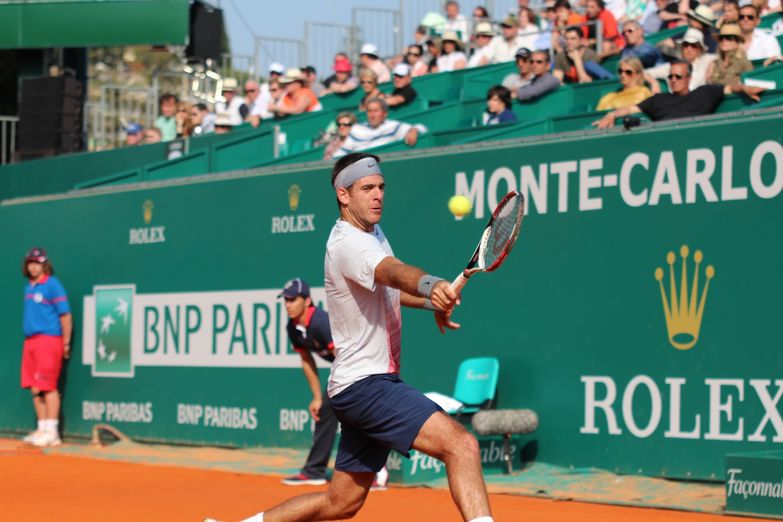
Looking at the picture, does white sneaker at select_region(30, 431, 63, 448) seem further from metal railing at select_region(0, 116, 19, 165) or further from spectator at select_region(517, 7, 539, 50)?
metal railing at select_region(0, 116, 19, 165)

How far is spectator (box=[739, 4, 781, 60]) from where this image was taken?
38.9ft

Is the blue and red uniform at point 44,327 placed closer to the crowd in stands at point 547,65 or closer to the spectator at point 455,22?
the crowd in stands at point 547,65

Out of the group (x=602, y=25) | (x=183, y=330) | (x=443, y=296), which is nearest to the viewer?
→ (x=443, y=296)

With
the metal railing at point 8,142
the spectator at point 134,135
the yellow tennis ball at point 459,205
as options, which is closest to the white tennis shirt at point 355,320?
the yellow tennis ball at point 459,205

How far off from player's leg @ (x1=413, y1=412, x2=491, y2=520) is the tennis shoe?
492 cm

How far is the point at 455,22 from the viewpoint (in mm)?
19078

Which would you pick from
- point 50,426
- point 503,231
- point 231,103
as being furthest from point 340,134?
point 503,231

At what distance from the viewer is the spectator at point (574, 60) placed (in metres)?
13.4

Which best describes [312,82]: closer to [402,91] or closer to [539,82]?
[402,91]

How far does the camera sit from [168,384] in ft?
45.4

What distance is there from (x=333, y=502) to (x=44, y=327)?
30.3 feet

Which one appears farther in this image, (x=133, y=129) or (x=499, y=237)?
(x=133, y=129)

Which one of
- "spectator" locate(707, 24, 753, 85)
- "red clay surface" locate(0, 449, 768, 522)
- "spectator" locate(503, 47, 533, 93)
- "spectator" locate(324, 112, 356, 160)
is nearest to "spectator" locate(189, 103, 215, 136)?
"spectator" locate(324, 112, 356, 160)

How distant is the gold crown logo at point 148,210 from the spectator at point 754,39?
6234mm
